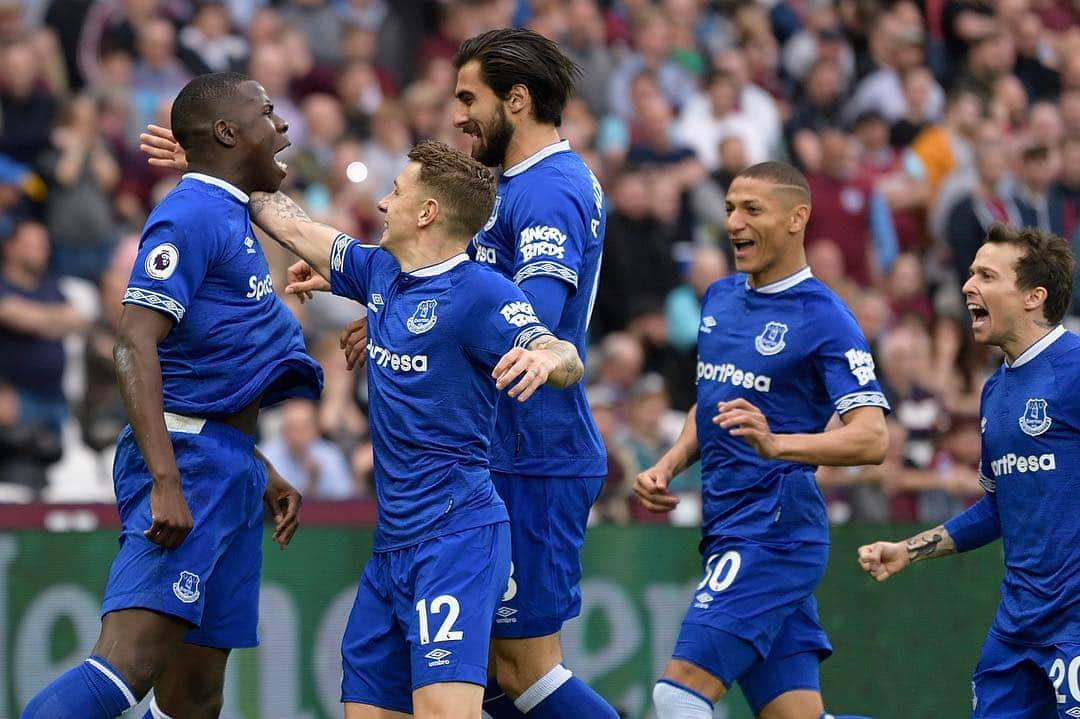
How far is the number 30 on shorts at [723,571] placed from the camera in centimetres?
726

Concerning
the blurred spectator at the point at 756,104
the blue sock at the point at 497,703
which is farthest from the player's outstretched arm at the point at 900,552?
the blurred spectator at the point at 756,104

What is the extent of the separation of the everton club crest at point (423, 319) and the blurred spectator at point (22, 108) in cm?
644

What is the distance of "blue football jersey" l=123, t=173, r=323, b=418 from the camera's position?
6414 mm

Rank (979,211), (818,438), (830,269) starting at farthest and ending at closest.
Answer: (979,211) → (830,269) → (818,438)

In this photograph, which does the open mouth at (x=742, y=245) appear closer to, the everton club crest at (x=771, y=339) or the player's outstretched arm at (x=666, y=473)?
the everton club crest at (x=771, y=339)

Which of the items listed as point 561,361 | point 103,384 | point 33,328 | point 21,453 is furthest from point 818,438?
point 33,328

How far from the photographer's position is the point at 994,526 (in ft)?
23.9

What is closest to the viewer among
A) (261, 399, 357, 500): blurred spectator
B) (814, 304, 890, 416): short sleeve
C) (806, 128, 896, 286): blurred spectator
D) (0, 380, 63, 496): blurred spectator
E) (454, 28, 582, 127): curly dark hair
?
(454, 28, 582, 127): curly dark hair

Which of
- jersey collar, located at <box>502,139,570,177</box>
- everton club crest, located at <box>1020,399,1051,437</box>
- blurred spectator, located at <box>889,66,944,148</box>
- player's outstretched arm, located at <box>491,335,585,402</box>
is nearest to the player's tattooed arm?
player's outstretched arm, located at <box>491,335,585,402</box>

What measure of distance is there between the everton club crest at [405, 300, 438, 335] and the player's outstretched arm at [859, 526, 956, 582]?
203cm

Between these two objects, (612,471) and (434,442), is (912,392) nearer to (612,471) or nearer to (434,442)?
(612,471)

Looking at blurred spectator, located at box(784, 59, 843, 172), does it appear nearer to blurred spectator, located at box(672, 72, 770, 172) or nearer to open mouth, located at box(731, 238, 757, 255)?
blurred spectator, located at box(672, 72, 770, 172)

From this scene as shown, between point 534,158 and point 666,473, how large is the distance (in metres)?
1.42

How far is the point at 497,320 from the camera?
20.4 feet
